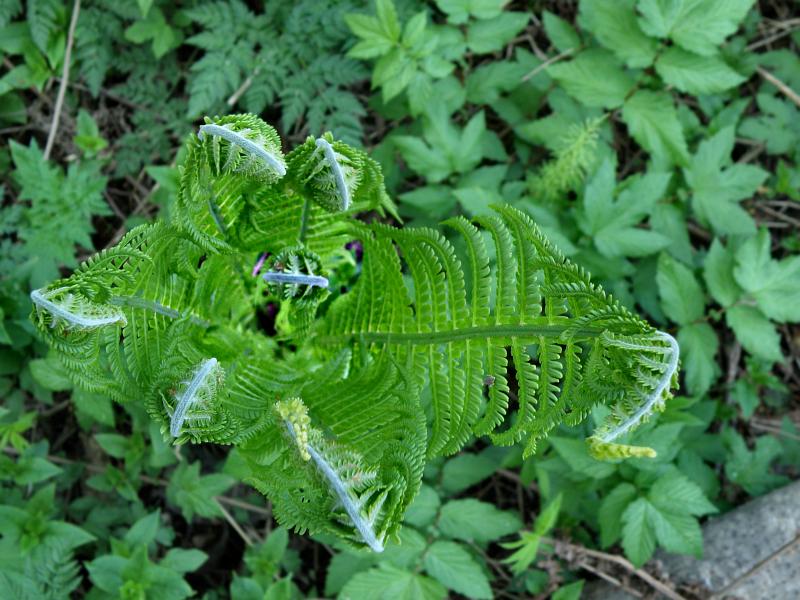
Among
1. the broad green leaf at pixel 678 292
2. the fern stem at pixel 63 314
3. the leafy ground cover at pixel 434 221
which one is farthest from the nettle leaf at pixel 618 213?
the fern stem at pixel 63 314

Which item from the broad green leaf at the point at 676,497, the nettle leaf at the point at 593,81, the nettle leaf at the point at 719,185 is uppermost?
the nettle leaf at the point at 593,81

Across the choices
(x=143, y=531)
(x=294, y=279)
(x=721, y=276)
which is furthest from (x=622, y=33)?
(x=143, y=531)

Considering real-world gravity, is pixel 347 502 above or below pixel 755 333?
above

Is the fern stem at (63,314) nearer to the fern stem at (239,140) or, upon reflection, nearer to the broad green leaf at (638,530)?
the fern stem at (239,140)

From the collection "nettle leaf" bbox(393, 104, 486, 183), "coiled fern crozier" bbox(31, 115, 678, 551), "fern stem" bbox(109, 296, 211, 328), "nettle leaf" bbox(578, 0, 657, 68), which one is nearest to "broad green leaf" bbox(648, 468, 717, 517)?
"coiled fern crozier" bbox(31, 115, 678, 551)

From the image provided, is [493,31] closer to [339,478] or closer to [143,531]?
[339,478]

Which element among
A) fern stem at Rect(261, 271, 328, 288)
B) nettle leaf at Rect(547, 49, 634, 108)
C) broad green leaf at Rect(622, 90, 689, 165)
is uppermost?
fern stem at Rect(261, 271, 328, 288)

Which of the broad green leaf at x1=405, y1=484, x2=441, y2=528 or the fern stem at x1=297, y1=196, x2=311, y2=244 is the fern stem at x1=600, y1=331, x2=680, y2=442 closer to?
the fern stem at x1=297, y1=196, x2=311, y2=244
